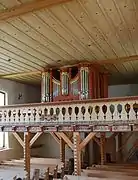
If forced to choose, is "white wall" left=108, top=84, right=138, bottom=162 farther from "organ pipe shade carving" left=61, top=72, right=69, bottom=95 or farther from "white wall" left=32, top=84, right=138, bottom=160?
"organ pipe shade carving" left=61, top=72, right=69, bottom=95

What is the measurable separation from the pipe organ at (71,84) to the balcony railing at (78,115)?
1.38 metres

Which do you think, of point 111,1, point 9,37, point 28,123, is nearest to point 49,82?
point 28,123

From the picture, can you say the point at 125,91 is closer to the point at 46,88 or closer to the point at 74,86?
the point at 74,86

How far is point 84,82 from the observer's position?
827 cm

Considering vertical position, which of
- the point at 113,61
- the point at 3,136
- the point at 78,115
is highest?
the point at 113,61

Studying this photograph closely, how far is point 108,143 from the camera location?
11.4 metres

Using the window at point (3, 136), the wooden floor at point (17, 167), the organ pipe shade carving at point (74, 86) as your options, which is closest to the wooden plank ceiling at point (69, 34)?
the organ pipe shade carving at point (74, 86)

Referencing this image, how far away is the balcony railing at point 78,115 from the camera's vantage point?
6.00m

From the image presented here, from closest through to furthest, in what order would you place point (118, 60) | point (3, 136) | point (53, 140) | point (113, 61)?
point (118, 60) → point (113, 61) → point (3, 136) → point (53, 140)

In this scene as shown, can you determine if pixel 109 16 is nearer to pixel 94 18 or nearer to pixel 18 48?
pixel 94 18

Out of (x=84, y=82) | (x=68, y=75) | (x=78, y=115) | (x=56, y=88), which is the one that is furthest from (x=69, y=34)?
(x=56, y=88)

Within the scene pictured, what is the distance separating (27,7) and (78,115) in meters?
3.28

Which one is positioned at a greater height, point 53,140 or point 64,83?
point 64,83

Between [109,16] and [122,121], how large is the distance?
249 centimetres
